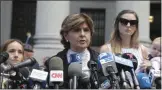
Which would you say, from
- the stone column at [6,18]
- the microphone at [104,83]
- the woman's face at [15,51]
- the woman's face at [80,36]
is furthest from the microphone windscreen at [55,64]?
the stone column at [6,18]

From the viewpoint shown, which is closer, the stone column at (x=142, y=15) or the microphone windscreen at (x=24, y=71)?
the microphone windscreen at (x=24, y=71)

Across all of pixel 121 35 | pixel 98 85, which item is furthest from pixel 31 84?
pixel 121 35

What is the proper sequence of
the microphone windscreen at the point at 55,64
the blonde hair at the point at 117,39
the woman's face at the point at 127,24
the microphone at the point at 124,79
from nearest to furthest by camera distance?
1. the microphone at the point at 124,79
2. the microphone windscreen at the point at 55,64
3. the woman's face at the point at 127,24
4. the blonde hair at the point at 117,39

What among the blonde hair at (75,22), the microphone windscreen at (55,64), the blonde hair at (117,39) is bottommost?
the microphone windscreen at (55,64)

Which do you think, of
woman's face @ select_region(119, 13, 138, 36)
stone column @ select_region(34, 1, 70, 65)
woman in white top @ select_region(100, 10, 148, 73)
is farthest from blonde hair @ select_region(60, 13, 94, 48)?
stone column @ select_region(34, 1, 70, 65)

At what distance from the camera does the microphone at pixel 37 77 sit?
353 cm

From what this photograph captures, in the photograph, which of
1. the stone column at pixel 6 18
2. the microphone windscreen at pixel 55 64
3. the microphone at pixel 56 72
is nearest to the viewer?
the microphone at pixel 56 72

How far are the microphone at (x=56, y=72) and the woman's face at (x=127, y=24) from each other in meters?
1.50

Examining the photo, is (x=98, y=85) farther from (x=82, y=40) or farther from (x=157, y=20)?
(x=157, y=20)

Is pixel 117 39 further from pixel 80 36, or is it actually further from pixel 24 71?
pixel 24 71

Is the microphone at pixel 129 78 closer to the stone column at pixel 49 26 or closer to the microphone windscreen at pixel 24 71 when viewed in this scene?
the microphone windscreen at pixel 24 71

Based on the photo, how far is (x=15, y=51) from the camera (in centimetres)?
510

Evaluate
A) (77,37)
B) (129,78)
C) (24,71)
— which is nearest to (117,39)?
(77,37)

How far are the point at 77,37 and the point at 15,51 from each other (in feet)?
3.99
